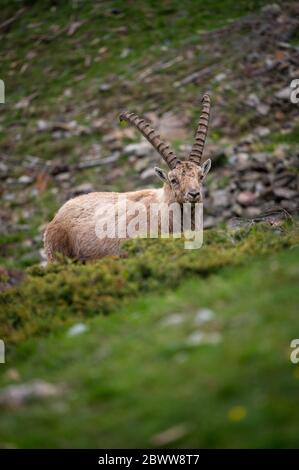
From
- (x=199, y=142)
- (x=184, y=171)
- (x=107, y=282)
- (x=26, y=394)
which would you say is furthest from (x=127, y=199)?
(x=26, y=394)

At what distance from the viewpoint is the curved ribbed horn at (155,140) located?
13.5m

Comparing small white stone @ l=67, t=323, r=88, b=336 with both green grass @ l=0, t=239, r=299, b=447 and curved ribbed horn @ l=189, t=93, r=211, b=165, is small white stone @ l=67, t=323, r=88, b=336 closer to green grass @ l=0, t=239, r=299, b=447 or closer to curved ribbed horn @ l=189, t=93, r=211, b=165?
green grass @ l=0, t=239, r=299, b=447

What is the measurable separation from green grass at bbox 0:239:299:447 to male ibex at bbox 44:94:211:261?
4.86 meters

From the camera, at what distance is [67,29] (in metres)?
31.7

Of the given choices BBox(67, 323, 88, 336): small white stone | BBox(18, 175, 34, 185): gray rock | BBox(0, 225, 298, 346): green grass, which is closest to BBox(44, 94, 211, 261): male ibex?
BBox(0, 225, 298, 346): green grass

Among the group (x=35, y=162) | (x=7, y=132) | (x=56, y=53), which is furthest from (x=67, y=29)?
(x=35, y=162)

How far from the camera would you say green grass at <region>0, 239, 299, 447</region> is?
5734mm

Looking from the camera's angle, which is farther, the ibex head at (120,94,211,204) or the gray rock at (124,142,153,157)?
the gray rock at (124,142,153,157)

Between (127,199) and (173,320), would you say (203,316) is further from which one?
(127,199)

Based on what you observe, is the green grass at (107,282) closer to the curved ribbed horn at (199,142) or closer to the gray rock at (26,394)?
the gray rock at (26,394)

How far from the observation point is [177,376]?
6.48m

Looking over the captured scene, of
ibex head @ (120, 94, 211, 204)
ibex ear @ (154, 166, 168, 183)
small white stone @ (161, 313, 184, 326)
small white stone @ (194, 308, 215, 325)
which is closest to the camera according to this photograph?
small white stone @ (194, 308, 215, 325)
